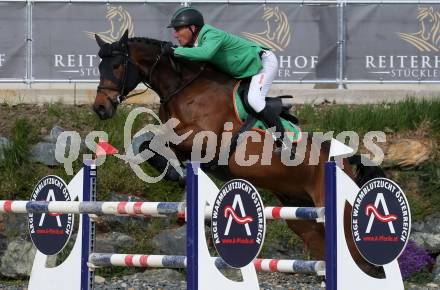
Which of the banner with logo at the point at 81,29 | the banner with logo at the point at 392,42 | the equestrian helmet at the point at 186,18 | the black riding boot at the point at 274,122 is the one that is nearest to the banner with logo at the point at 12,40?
the banner with logo at the point at 81,29

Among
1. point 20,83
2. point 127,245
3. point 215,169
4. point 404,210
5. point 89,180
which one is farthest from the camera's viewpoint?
point 20,83

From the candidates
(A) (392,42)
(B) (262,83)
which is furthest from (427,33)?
(B) (262,83)

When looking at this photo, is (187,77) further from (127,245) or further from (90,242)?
(127,245)

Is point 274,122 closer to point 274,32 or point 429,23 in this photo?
point 274,32

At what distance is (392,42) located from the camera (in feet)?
37.9

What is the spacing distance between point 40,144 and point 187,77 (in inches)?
129

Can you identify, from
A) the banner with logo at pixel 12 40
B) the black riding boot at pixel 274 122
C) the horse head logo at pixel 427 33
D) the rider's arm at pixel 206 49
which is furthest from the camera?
the banner with logo at pixel 12 40

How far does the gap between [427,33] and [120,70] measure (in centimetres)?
464

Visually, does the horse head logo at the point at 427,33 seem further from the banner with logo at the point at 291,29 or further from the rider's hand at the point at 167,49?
the rider's hand at the point at 167,49

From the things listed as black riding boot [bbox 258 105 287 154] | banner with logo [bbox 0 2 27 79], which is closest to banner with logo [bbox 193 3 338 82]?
banner with logo [bbox 0 2 27 79]

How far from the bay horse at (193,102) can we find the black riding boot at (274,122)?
101 millimetres

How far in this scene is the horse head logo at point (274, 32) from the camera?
1148 cm

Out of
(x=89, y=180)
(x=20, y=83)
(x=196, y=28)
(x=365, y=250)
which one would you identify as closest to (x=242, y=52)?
(x=196, y=28)

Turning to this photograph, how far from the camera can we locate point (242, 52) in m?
8.09
